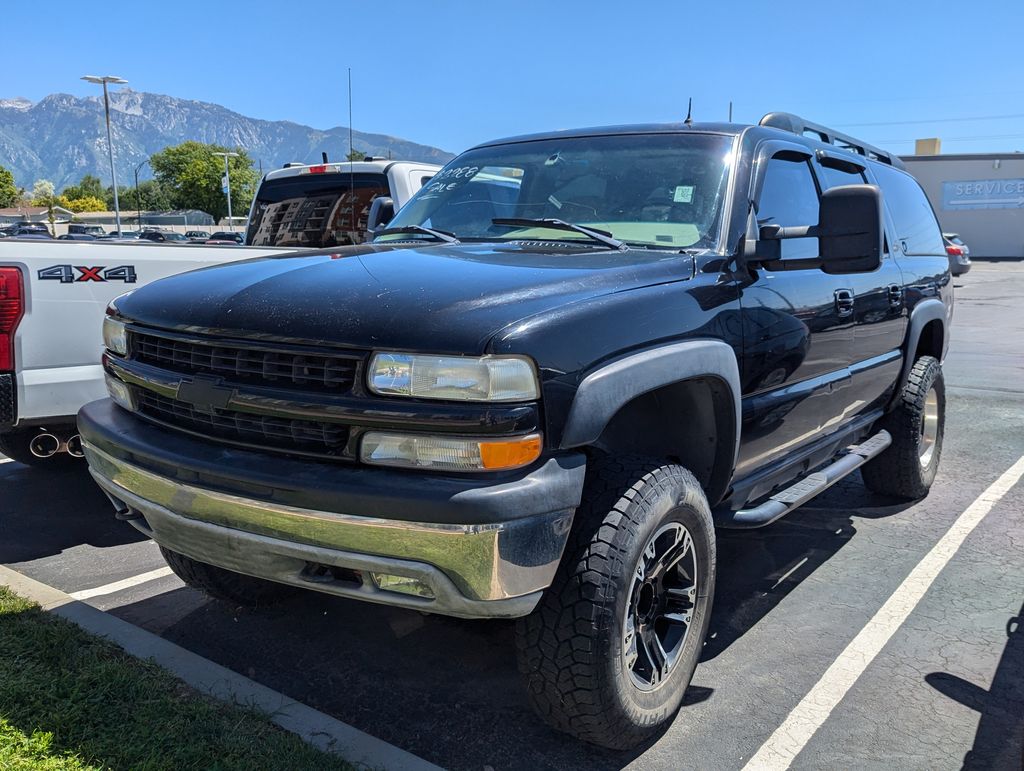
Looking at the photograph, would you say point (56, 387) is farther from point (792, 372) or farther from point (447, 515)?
point (792, 372)

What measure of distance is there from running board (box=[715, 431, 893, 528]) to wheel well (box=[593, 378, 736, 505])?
13 centimetres

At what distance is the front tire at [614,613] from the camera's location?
2455mm

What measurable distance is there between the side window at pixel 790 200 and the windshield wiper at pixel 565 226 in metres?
0.70

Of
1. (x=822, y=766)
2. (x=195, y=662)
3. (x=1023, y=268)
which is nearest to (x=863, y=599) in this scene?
(x=822, y=766)

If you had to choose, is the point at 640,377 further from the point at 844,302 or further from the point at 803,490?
the point at 844,302

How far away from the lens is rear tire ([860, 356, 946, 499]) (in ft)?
16.9

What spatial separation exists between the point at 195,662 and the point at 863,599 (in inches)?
114

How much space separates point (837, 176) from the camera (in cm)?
446

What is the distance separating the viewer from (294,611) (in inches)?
150

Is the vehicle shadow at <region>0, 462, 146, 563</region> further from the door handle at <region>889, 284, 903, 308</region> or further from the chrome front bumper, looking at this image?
the door handle at <region>889, 284, 903, 308</region>

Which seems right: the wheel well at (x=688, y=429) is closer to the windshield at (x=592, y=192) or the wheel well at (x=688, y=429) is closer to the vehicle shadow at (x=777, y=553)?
the windshield at (x=592, y=192)

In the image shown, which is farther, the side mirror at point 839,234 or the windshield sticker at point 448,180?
the windshield sticker at point 448,180

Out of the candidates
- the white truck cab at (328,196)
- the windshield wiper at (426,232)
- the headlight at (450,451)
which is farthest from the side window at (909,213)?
the headlight at (450,451)

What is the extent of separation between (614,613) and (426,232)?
1918 millimetres
